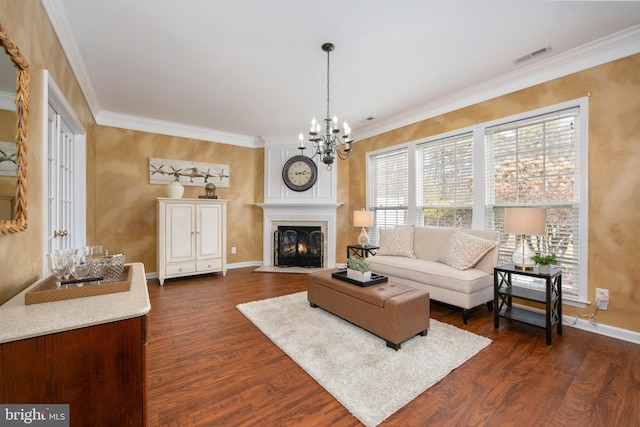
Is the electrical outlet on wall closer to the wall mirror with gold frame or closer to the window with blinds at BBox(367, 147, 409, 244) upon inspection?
the window with blinds at BBox(367, 147, 409, 244)

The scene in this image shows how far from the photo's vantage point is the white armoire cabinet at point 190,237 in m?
4.36

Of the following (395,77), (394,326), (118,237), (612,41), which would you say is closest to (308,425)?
(394,326)

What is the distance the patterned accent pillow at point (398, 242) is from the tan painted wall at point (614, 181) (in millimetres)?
1775

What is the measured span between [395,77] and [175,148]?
12.9 ft

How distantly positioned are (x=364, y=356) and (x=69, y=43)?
3660mm

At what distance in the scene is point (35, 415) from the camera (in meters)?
0.95

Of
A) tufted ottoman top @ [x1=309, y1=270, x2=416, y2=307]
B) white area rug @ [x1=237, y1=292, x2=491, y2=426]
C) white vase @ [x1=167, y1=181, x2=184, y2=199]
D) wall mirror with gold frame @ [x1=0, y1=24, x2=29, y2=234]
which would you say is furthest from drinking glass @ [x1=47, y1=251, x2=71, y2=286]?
white vase @ [x1=167, y1=181, x2=184, y2=199]

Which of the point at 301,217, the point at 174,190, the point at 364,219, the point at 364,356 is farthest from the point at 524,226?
the point at 174,190

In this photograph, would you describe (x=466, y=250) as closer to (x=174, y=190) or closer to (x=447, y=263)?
(x=447, y=263)

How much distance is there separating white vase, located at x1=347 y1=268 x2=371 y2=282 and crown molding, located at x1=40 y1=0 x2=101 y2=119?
10.5 ft

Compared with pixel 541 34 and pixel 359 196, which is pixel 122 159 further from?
pixel 541 34

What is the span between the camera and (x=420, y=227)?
4070 millimetres

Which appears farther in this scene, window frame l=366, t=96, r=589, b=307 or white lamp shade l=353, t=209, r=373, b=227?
white lamp shade l=353, t=209, r=373, b=227

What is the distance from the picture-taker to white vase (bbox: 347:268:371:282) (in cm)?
275
